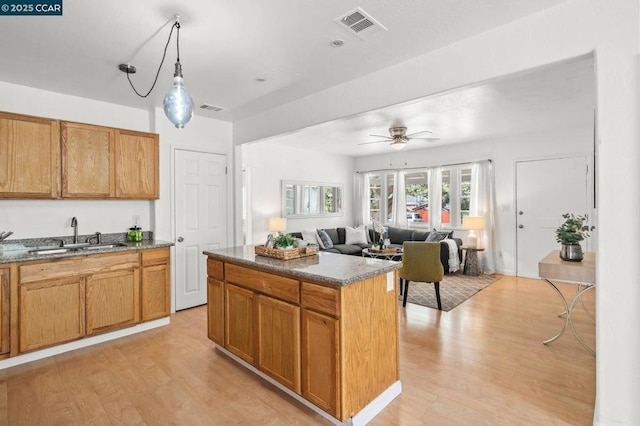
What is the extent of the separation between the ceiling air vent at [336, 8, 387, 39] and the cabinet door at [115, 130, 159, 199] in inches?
108

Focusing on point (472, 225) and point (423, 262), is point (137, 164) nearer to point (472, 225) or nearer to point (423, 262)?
point (423, 262)

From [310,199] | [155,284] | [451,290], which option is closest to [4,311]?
[155,284]

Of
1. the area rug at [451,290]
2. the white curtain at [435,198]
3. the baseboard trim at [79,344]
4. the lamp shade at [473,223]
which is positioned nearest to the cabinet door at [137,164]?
the baseboard trim at [79,344]

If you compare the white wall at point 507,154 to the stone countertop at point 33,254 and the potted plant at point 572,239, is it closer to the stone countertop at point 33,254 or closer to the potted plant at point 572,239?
the potted plant at point 572,239

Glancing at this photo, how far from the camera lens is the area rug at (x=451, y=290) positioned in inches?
178

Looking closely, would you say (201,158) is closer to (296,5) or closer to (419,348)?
(296,5)

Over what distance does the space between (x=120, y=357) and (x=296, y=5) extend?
321 cm

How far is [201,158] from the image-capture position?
4.51 m

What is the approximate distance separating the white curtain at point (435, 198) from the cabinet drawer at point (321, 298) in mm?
5686

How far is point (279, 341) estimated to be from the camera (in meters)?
2.32

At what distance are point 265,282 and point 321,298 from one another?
1.90 ft

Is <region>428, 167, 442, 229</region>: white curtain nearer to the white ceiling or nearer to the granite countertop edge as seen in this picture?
the white ceiling

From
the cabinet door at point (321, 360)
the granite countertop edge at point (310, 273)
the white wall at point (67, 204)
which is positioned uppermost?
the white wall at point (67, 204)

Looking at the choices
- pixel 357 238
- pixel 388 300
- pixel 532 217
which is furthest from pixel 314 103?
pixel 532 217
